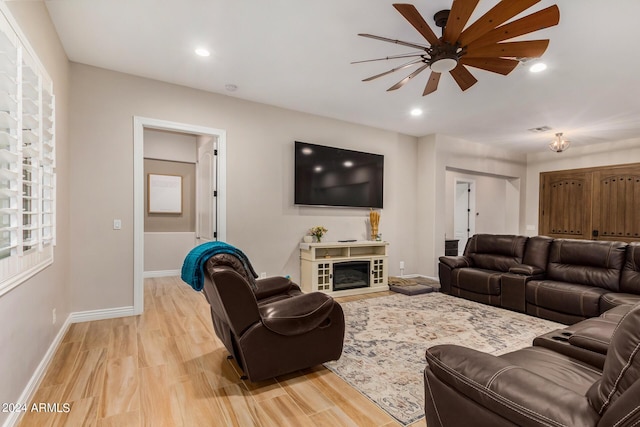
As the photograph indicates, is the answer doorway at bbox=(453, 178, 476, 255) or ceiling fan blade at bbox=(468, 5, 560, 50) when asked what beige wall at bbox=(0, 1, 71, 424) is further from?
doorway at bbox=(453, 178, 476, 255)

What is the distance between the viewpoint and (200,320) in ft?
11.9

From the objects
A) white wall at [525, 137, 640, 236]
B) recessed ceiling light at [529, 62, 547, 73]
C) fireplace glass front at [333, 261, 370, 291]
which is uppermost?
recessed ceiling light at [529, 62, 547, 73]

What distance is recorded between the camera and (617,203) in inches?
253

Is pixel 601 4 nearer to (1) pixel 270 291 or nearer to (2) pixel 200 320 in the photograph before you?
(1) pixel 270 291

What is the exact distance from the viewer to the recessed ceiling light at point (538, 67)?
11.0 ft

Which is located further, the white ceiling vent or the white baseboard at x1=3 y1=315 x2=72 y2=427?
the white ceiling vent

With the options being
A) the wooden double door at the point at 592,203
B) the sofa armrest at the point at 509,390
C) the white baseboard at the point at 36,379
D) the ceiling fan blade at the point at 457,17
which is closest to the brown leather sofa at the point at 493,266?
the ceiling fan blade at the point at 457,17

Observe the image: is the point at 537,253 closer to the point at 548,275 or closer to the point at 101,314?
the point at 548,275

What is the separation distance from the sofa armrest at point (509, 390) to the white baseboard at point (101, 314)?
3.62 metres

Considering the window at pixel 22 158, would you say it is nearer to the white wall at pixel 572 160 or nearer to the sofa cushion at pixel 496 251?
the sofa cushion at pixel 496 251

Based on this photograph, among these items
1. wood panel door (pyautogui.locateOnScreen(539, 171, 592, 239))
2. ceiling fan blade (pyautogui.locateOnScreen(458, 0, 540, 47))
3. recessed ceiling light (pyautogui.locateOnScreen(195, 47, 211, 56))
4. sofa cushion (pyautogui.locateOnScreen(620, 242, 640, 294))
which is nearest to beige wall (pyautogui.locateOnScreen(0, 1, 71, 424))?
recessed ceiling light (pyautogui.locateOnScreen(195, 47, 211, 56))

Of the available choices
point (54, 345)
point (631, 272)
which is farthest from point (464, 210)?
point (54, 345)

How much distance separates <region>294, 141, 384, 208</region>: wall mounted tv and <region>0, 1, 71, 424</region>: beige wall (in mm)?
2788

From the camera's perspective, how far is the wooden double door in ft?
20.6
